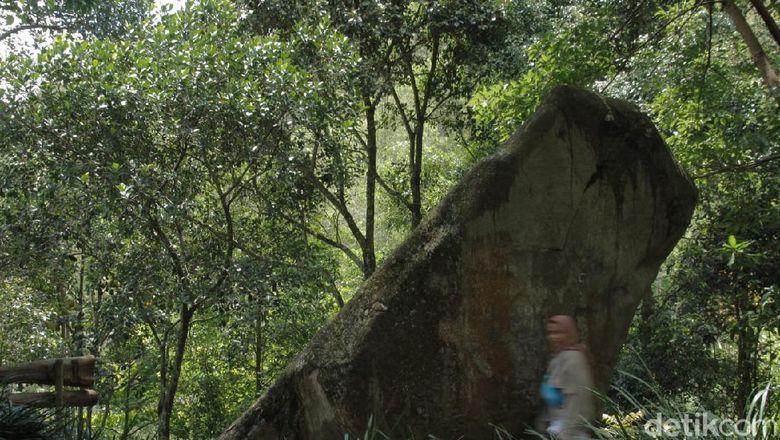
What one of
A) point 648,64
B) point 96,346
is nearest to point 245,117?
point 96,346

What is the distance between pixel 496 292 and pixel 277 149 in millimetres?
3737

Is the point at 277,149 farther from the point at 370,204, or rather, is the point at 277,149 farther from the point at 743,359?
the point at 743,359

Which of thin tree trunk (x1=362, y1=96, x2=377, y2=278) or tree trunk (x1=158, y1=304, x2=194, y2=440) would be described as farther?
thin tree trunk (x1=362, y1=96, x2=377, y2=278)

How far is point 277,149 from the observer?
824 cm

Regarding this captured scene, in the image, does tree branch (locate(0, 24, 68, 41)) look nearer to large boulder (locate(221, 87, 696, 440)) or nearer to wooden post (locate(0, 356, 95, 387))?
wooden post (locate(0, 356, 95, 387))

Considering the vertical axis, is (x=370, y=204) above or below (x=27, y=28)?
below

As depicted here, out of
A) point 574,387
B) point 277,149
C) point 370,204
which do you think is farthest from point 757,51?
point 370,204

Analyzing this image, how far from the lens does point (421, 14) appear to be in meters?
11.0

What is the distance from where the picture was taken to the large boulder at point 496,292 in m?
5.22

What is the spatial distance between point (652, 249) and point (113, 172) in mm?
5121

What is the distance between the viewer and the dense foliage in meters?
7.45

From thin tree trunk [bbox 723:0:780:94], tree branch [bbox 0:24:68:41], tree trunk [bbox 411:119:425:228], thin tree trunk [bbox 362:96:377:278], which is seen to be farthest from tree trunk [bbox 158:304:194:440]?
tree branch [bbox 0:24:68:41]

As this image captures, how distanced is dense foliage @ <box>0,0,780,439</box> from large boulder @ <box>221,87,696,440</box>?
1.01m

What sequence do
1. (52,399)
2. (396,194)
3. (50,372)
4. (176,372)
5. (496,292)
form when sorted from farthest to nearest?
(396,194) < (176,372) < (50,372) < (52,399) < (496,292)
